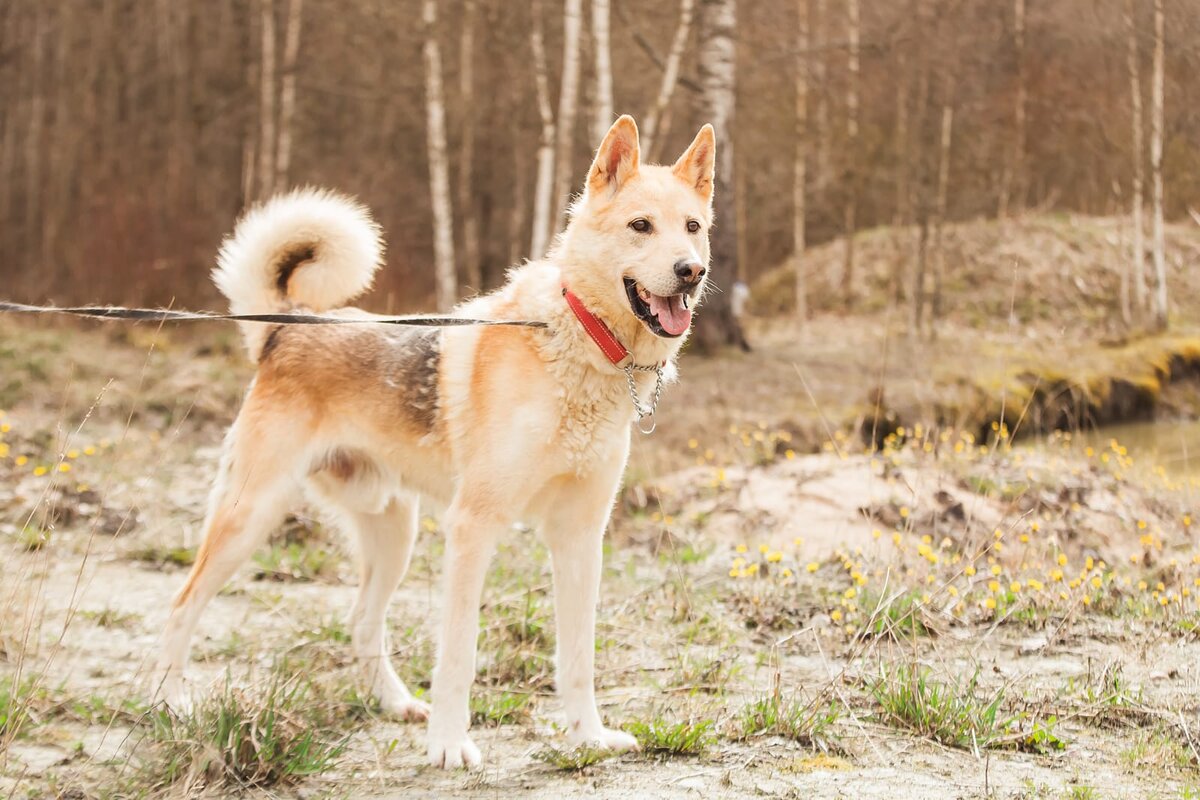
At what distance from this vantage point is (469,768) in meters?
3.01

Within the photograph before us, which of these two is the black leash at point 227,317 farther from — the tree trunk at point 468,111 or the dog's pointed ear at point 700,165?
the tree trunk at point 468,111

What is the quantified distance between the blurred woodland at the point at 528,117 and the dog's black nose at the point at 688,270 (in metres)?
6.61

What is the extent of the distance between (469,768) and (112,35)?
22.0 metres

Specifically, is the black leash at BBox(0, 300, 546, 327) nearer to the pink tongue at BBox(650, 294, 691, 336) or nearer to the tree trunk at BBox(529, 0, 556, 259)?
the pink tongue at BBox(650, 294, 691, 336)

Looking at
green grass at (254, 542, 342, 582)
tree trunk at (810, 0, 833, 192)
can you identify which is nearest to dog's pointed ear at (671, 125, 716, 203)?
green grass at (254, 542, 342, 582)

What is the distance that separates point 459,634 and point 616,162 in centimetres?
152

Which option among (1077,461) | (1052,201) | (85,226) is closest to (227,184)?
(85,226)

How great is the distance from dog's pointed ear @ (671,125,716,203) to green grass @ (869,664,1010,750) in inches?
64.1

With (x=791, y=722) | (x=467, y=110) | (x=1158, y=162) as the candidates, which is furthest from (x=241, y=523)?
(x=467, y=110)

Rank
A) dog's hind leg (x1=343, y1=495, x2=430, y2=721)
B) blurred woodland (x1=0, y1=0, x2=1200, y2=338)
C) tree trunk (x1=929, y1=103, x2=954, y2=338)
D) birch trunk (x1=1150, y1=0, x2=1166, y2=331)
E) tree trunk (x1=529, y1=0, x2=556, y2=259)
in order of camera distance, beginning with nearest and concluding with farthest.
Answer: dog's hind leg (x1=343, y1=495, x2=430, y2=721) < birch trunk (x1=1150, y1=0, x2=1166, y2=331) < blurred woodland (x1=0, y1=0, x2=1200, y2=338) < tree trunk (x1=529, y1=0, x2=556, y2=259) < tree trunk (x1=929, y1=103, x2=954, y2=338)

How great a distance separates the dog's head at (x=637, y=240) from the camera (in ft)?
10.0

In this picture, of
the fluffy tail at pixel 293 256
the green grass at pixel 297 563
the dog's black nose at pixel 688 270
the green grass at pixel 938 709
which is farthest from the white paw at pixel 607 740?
the green grass at pixel 297 563

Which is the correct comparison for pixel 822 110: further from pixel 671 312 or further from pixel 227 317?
pixel 227 317

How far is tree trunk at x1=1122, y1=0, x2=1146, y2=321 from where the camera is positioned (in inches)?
391
